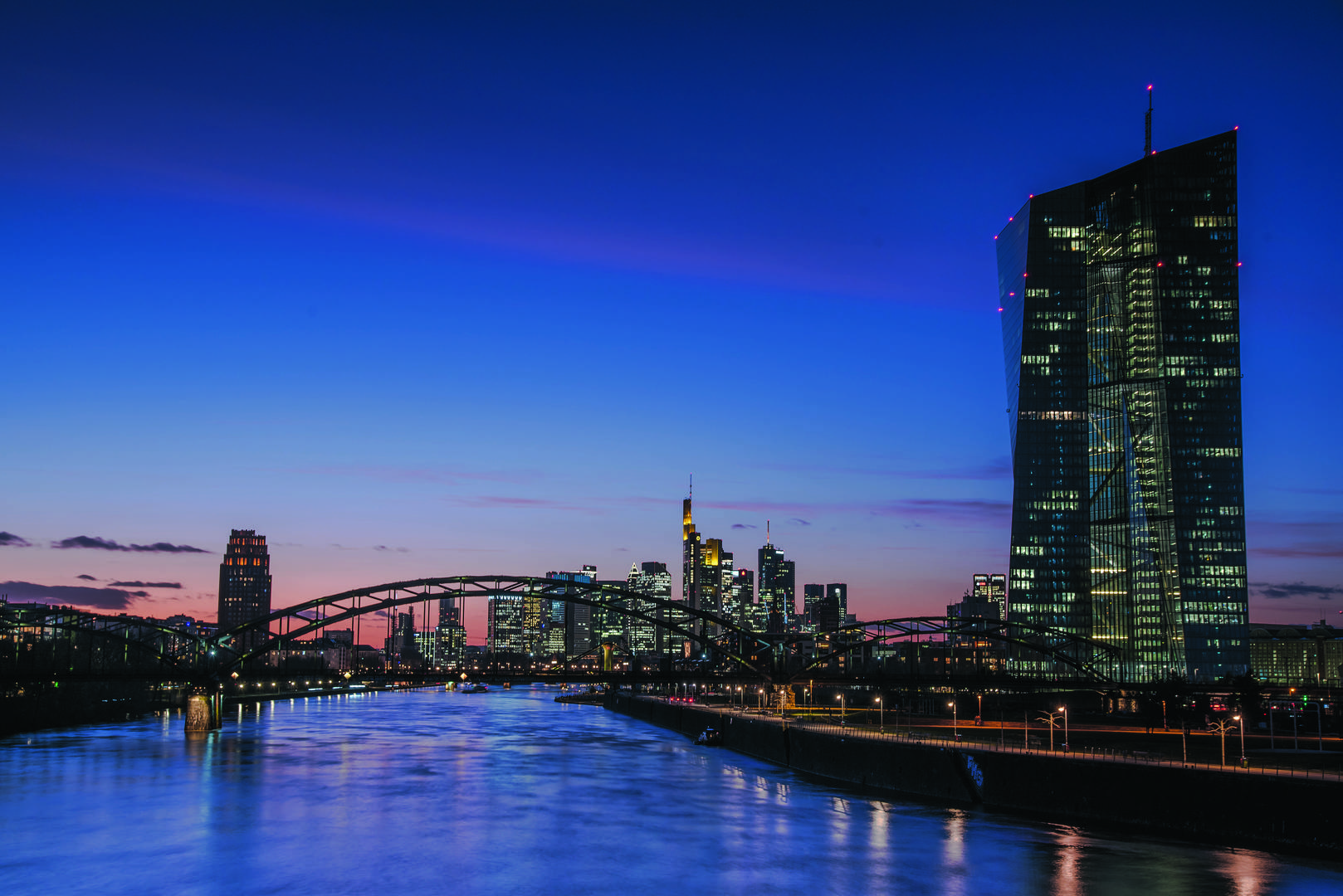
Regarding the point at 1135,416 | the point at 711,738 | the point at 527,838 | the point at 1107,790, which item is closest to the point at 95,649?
the point at 711,738

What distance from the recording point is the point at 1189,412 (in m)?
162

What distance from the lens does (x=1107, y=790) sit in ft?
172

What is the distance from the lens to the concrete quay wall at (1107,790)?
44.2 meters

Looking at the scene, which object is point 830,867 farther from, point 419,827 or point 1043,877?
point 419,827

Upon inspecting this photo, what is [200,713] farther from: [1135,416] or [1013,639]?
[1135,416]

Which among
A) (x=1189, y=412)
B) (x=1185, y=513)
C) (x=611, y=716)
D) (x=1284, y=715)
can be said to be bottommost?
(x=611, y=716)

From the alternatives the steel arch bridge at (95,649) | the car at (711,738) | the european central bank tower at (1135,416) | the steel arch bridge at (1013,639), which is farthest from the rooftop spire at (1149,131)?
the steel arch bridge at (95,649)

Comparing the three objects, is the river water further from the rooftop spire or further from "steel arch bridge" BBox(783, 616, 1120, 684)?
the rooftop spire

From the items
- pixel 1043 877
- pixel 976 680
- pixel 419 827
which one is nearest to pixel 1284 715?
pixel 976 680

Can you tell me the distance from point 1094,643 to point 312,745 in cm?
11590

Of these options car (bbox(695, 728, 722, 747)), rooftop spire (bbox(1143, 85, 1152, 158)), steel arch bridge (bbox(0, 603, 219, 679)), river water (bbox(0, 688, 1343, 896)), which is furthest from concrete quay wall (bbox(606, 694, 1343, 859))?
rooftop spire (bbox(1143, 85, 1152, 158))

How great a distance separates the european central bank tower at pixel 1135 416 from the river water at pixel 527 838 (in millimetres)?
101694

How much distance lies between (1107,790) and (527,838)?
2897 centimetres

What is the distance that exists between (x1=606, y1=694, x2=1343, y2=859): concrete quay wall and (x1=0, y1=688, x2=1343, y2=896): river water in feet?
5.69
